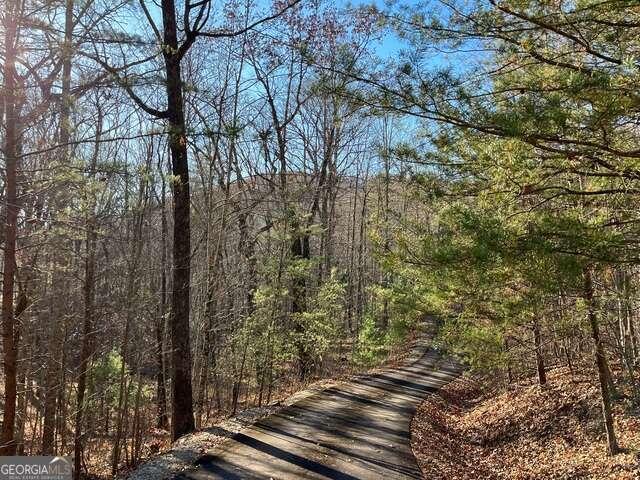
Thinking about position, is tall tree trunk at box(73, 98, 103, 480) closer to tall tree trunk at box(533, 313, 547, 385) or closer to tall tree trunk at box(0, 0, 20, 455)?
tall tree trunk at box(0, 0, 20, 455)

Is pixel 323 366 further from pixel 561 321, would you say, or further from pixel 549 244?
pixel 549 244

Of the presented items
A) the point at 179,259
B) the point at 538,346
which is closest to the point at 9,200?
the point at 179,259

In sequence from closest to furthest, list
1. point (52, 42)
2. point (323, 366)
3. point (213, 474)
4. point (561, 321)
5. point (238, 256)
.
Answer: point (52, 42) < point (213, 474) < point (561, 321) < point (238, 256) < point (323, 366)

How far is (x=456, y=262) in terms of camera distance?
520 centimetres

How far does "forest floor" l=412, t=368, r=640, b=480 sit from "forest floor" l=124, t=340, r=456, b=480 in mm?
655

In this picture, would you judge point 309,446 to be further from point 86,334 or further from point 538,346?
point 538,346

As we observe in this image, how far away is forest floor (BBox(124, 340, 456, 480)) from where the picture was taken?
23.5ft

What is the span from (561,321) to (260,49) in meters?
11.9

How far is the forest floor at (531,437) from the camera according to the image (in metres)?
8.37

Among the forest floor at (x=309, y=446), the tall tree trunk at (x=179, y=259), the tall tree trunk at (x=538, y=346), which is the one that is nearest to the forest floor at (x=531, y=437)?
the tall tree trunk at (x=538, y=346)

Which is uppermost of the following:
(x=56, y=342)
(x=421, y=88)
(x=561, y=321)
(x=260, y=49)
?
(x=260, y=49)

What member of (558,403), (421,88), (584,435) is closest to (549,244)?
(421,88)

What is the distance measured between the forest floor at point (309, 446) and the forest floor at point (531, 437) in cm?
66

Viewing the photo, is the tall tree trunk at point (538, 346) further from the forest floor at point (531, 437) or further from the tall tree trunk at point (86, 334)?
the tall tree trunk at point (86, 334)
